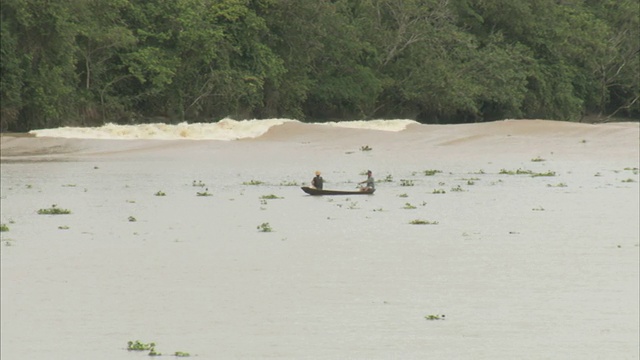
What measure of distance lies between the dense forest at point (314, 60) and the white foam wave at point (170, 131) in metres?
1.49

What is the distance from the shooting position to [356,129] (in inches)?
2410

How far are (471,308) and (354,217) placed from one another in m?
11.8

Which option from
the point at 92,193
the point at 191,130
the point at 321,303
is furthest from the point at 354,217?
the point at 191,130

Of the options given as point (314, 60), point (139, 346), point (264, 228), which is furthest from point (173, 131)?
point (139, 346)

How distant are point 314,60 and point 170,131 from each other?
727 inches

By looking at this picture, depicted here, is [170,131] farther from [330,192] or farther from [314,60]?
[330,192]

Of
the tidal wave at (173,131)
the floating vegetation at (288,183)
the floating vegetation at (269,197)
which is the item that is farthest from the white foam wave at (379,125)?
the floating vegetation at (269,197)

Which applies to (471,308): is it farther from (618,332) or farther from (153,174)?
(153,174)

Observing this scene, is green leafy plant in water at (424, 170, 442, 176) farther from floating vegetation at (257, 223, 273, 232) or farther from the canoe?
floating vegetation at (257, 223, 273, 232)

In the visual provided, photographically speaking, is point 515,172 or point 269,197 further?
point 515,172

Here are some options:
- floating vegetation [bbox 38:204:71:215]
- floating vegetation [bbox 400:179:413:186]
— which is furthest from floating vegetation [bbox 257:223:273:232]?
floating vegetation [bbox 400:179:413:186]

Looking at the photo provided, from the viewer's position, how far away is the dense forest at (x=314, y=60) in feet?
188

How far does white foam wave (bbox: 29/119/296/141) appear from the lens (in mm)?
56094

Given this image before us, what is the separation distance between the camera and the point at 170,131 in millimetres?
59375
